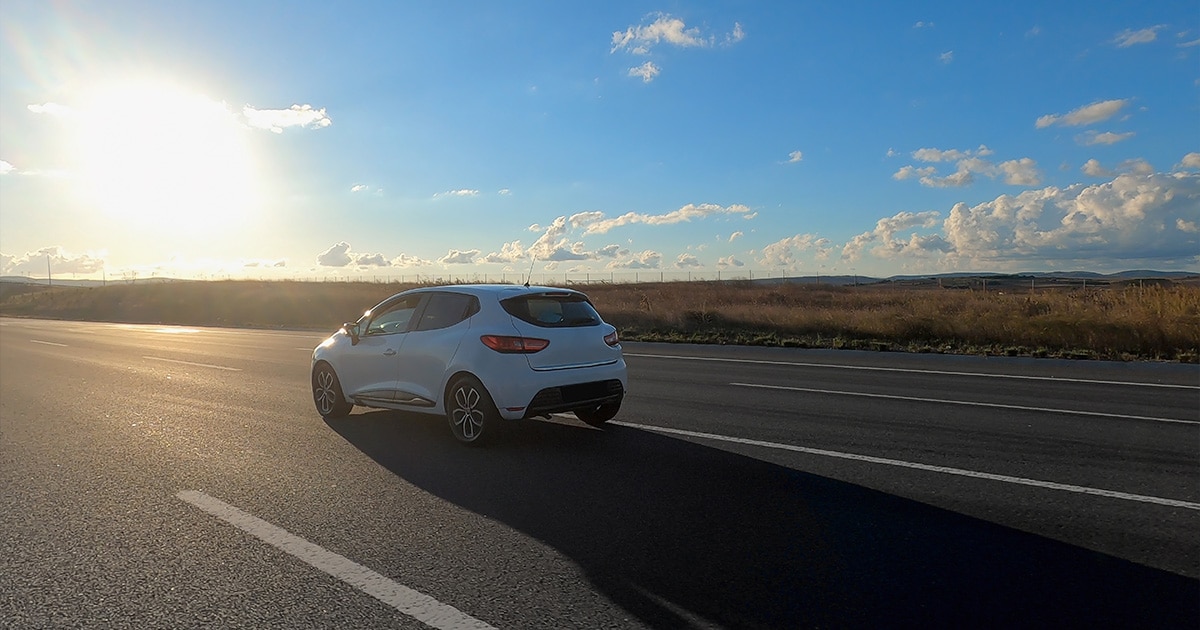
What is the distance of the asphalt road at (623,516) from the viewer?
402 cm

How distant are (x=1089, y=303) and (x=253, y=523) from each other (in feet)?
81.3

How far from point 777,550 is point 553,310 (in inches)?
157

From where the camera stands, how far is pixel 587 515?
18.2 ft

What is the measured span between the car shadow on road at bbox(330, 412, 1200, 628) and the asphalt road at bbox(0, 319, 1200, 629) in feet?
0.07

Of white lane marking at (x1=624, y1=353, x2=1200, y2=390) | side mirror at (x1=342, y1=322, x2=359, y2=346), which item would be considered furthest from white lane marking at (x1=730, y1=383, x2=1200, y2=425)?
side mirror at (x1=342, y1=322, x2=359, y2=346)

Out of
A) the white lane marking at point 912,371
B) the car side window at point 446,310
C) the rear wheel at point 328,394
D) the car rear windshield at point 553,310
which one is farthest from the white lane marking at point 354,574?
the white lane marking at point 912,371

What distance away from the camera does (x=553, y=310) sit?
8.18m

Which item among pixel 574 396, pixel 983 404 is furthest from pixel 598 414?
pixel 983 404

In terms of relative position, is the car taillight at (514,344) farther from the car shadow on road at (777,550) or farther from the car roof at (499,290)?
the car shadow on road at (777,550)

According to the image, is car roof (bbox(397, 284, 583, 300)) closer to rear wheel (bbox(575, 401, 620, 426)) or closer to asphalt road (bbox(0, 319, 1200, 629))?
rear wheel (bbox(575, 401, 620, 426))

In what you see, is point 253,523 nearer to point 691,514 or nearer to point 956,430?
point 691,514

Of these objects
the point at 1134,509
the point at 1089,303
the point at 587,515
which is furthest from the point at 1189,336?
the point at 587,515

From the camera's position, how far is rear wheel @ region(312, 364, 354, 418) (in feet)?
31.6

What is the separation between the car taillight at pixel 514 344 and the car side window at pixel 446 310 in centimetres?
49
